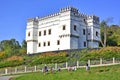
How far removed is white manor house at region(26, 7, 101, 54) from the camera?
7206cm

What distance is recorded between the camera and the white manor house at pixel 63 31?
72.1 metres

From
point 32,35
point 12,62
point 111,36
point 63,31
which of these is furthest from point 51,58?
point 111,36

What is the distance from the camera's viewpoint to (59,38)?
74.1 m

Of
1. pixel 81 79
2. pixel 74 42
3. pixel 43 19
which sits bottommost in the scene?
pixel 81 79

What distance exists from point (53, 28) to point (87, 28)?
25.9 feet

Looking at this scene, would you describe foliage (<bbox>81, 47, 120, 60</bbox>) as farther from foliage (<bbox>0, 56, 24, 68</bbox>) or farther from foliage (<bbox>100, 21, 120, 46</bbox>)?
foliage (<bbox>100, 21, 120, 46</bbox>)

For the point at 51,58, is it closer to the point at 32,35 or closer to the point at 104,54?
the point at 104,54

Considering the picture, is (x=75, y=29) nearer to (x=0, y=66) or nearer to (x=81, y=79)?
(x=0, y=66)

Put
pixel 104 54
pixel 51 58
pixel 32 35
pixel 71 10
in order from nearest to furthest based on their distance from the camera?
pixel 104 54 < pixel 51 58 < pixel 71 10 < pixel 32 35

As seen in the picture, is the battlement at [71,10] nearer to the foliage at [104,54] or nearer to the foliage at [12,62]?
the foliage at [12,62]

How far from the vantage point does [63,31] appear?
72750 mm

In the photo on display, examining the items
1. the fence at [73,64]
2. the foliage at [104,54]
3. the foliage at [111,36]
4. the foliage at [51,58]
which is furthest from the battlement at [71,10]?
the fence at [73,64]

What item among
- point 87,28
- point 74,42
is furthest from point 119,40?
point 74,42

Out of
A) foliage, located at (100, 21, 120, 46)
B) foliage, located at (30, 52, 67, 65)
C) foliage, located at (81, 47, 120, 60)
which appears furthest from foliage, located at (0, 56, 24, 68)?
foliage, located at (100, 21, 120, 46)
